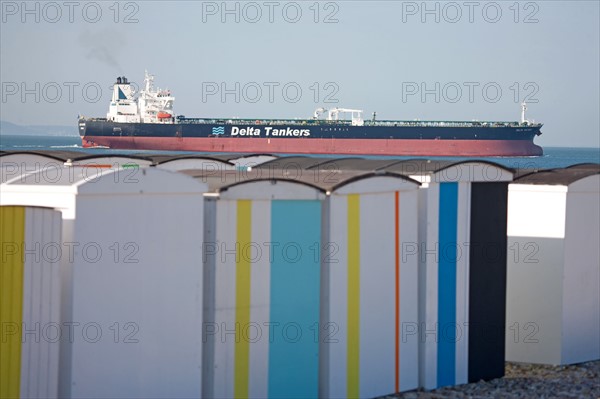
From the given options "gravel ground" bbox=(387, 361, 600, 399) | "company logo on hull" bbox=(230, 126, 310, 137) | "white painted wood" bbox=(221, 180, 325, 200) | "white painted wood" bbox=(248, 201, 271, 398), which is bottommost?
"gravel ground" bbox=(387, 361, 600, 399)

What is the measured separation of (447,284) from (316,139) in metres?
57.9

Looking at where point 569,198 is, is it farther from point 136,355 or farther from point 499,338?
point 136,355

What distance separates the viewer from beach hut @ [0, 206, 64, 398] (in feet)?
18.0

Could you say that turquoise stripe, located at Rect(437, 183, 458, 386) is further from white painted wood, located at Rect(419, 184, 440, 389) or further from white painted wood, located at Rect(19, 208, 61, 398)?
white painted wood, located at Rect(19, 208, 61, 398)

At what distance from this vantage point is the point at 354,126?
6494 cm

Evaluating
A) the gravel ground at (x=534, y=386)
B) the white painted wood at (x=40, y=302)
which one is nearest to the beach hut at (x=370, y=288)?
the gravel ground at (x=534, y=386)

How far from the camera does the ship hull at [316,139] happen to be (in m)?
64.4

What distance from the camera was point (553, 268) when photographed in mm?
8320

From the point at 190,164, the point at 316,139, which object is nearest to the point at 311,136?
the point at 316,139

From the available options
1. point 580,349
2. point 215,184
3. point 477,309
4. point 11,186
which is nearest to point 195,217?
point 215,184

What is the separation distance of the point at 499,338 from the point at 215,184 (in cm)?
289

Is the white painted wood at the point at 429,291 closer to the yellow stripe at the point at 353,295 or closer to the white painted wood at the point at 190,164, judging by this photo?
the yellow stripe at the point at 353,295

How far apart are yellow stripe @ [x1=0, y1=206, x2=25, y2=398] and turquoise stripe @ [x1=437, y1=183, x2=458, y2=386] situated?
3374 millimetres

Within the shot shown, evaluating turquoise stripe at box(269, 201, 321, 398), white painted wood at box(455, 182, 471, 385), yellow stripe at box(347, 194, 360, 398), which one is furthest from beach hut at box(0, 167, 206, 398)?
white painted wood at box(455, 182, 471, 385)
